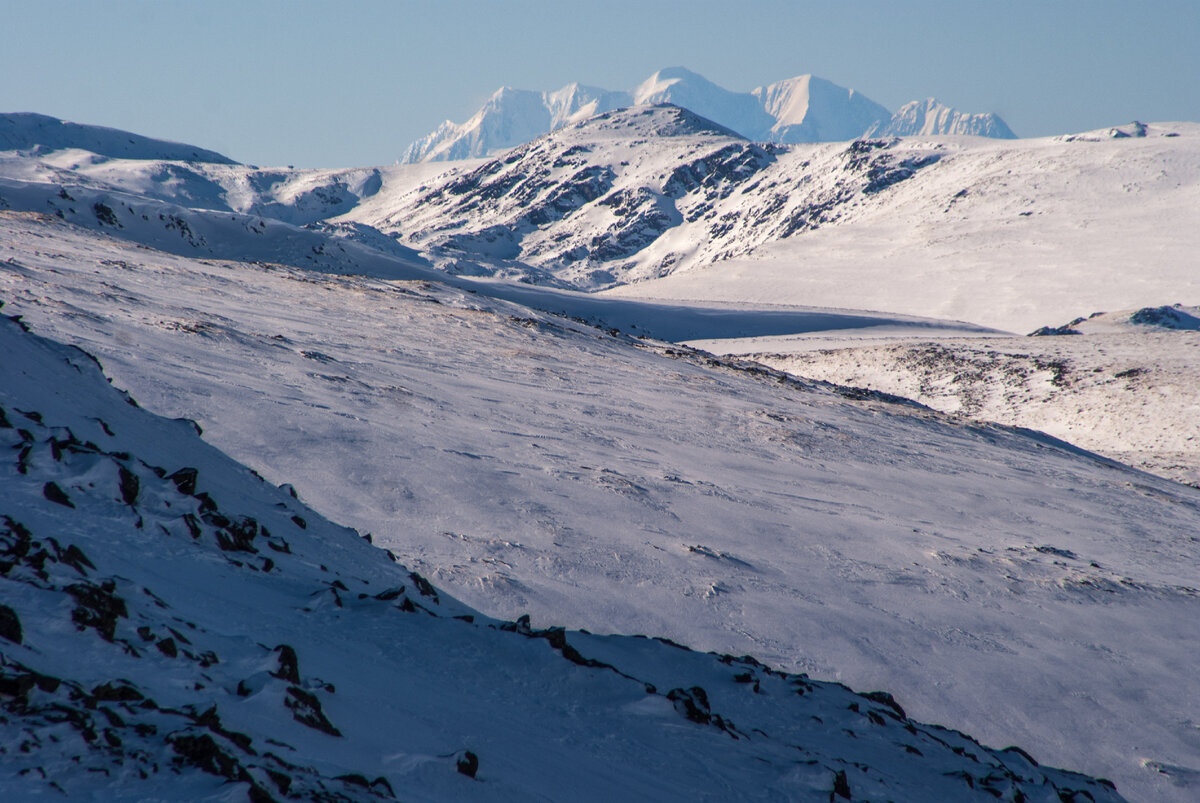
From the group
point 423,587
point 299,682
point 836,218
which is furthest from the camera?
point 836,218

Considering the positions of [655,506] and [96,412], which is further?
[655,506]

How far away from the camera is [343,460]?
319 inches

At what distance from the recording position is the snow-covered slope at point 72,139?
495 ft

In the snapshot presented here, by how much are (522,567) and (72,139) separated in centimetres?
18780

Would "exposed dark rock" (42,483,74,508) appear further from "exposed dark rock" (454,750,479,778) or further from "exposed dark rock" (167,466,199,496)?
"exposed dark rock" (454,750,479,778)

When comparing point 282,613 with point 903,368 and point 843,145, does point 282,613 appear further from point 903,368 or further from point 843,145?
point 843,145

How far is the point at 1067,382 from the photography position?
88.0ft

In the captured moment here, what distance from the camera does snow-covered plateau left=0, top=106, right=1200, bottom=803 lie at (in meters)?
3.30

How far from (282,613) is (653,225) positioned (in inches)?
5735

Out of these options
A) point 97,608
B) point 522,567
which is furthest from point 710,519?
point 97,608

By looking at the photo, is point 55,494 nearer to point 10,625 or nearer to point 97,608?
point 97,608

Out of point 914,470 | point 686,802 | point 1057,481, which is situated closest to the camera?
point 686,802

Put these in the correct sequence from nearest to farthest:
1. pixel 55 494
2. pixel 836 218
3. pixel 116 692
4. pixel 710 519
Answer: pixel 116 692, pixel 55 494, pixel 710 519, pixel 836 218

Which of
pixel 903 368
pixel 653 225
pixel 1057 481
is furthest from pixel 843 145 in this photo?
pixel 1057 481
